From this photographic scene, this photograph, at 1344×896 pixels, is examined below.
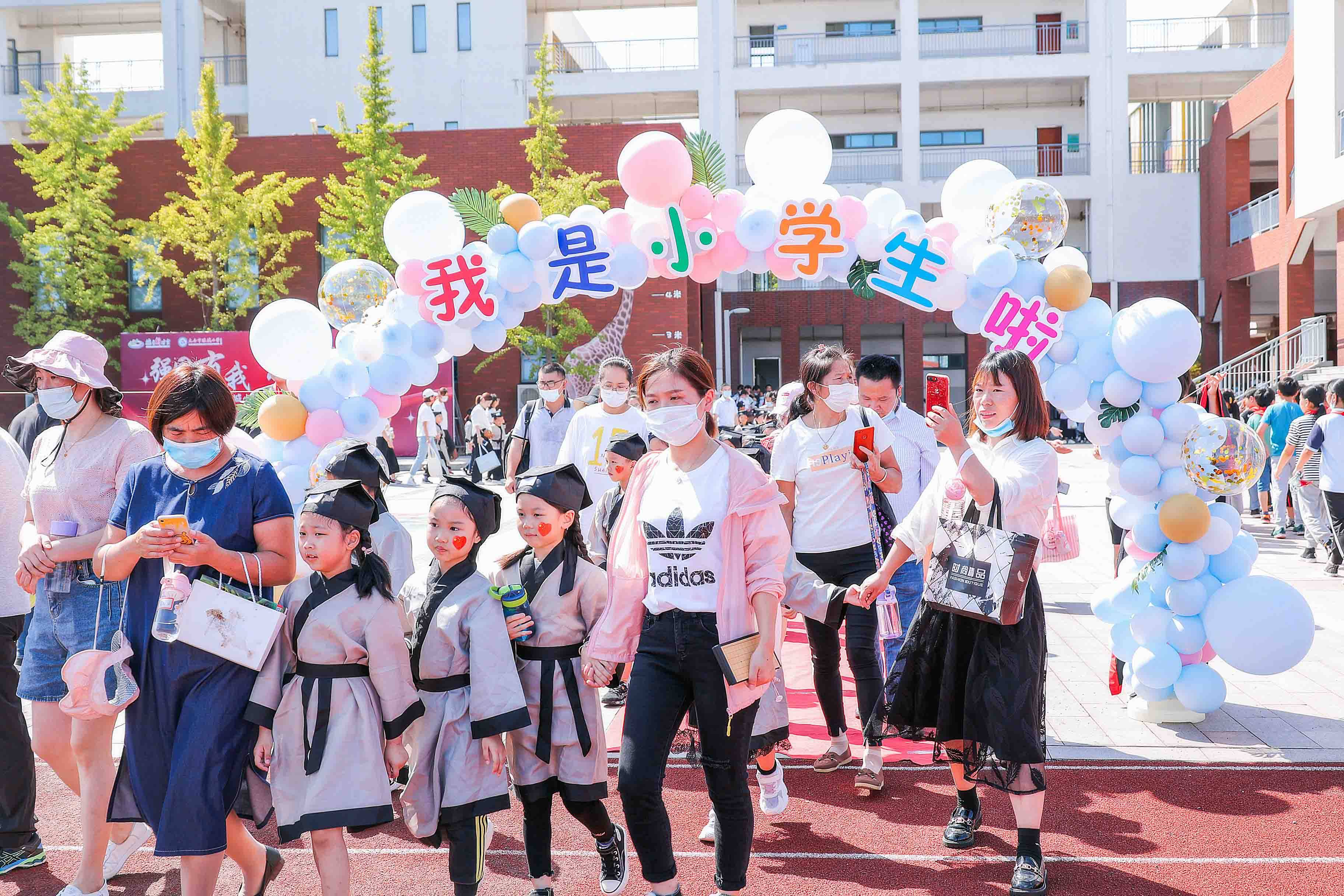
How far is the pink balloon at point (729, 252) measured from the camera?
245 inches

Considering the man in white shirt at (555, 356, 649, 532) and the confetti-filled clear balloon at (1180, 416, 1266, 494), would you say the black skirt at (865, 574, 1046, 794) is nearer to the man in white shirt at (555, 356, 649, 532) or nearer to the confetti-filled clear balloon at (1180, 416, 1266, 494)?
the confetti-filled clear balloon at (1180, 416, 1266, 494)

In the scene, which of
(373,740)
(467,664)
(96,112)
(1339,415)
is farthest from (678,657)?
(96,112)

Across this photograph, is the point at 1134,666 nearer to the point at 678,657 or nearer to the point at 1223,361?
the point at 678,657

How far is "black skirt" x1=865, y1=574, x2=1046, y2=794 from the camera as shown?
12.3 ft

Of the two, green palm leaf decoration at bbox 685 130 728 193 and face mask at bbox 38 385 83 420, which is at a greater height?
green palm leaf decoration at bbox 685 130 728 193

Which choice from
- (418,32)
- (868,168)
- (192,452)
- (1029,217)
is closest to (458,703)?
(192,452)

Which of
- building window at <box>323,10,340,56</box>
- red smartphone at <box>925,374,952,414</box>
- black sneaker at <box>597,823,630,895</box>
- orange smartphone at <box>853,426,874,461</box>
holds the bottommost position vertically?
black sneaker at <box>597,823,630,895</box>

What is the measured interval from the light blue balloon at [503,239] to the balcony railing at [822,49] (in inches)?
1240

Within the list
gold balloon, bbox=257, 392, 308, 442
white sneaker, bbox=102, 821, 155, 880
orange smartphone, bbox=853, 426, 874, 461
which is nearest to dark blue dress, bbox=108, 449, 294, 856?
white sneaker, bbox=102, 821, 155, 880

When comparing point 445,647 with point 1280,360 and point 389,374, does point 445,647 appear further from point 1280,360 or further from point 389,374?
point 1280,360

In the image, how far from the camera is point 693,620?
3.40 meters

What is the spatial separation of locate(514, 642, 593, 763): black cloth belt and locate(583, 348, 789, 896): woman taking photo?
14 cm

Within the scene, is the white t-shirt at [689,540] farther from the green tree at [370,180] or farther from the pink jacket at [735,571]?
the green tree at [370,180]

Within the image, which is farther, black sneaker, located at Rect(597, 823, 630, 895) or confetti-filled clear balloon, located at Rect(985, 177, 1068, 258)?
confetti-filled clear balloon, located at Rect(985, 177, 1068, 258)
